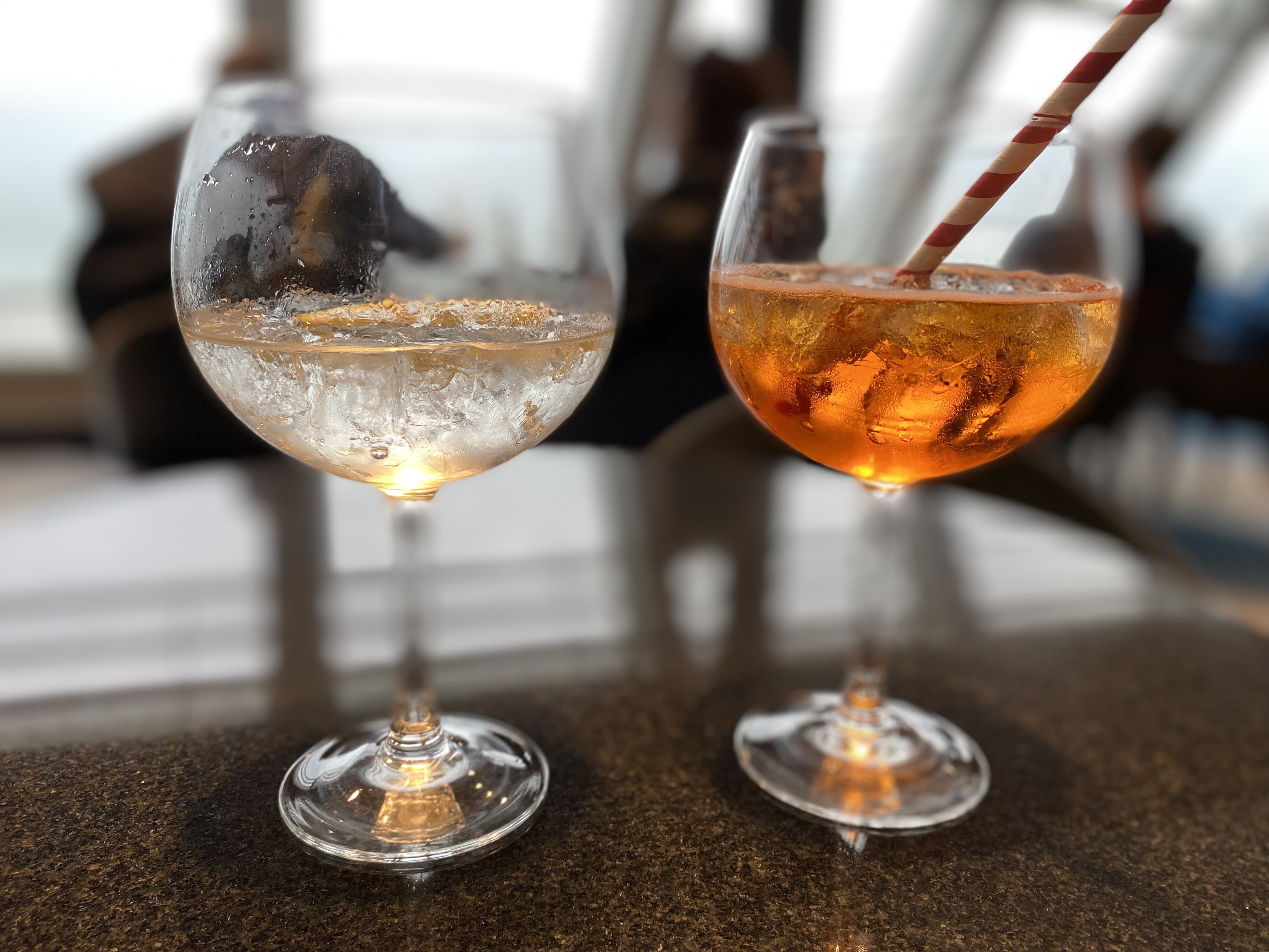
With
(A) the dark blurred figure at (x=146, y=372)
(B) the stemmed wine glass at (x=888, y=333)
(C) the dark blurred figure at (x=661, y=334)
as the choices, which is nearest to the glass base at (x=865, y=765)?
(B) the stemmed wine glass at (x=888, y=333)

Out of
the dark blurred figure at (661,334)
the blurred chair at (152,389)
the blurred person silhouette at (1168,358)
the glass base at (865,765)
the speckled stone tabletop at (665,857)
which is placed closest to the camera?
the speckled stone tabletop at (665,857)

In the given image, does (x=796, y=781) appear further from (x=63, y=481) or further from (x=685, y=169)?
(x=63, y=481)

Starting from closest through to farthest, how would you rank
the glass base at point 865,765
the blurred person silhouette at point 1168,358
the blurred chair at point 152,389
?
the glass base at point 865,765 < the blurred chair at point 152,389 < the blurred person silhouette at point 1168,358

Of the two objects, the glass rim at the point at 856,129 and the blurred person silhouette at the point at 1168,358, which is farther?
the blurred person silhouette at the point at 1168,358

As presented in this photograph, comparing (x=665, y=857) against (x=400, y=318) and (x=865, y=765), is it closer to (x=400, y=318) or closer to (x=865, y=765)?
(x=865, y=765)

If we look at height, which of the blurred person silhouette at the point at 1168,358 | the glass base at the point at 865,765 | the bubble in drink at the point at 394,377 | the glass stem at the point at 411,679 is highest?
the bubble in drink at the point at 394,377

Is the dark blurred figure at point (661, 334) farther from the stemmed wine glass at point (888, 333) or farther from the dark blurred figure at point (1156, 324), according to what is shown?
the dark blurred figure at point (1156, 324)
